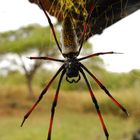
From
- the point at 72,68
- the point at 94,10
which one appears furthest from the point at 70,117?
the point at 72,68

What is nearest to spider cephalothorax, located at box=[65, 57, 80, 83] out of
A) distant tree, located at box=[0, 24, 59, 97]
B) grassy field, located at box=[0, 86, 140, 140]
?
grassy field, located at box=[0, 86, 140, 140]

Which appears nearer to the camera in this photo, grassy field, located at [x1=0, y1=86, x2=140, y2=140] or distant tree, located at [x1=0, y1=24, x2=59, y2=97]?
grassy field, located at [x1=0, y1=86, x2=140, y2=140]

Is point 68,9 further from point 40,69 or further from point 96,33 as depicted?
point 40,69

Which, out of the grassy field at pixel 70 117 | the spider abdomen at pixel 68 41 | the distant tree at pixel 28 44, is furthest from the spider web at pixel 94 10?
the distant tree at pixel 28 44

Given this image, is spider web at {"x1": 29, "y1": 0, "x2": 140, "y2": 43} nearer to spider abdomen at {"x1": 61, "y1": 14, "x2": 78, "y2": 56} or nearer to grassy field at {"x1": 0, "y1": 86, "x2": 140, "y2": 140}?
spider abdomen at {"x1": 61, "y1": 14, "x2": 78, "y2": 56}

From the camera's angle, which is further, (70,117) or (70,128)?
(70,117)

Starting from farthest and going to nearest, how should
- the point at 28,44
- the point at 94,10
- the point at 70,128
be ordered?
1. the point at 28,44
2. the point at 70,128
3. the point at 94,10

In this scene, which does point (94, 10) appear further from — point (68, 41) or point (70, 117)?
point (70, 117)

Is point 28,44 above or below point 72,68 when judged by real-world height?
below
